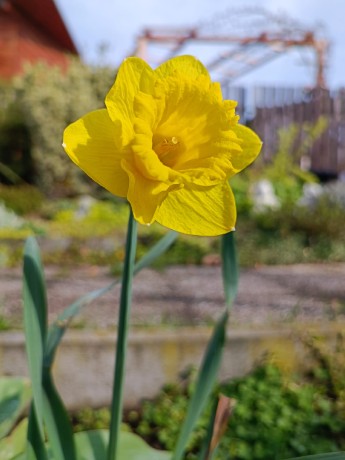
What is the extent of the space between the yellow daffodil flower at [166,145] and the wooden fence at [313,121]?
9242 millimetres

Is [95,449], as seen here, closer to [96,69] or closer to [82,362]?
[82,362]

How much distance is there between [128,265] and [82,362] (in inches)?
48.1

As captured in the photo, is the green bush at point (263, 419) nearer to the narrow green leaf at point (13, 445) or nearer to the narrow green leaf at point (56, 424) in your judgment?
the narrow green leaf at point (13, 445)

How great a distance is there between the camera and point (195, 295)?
2.99 meters

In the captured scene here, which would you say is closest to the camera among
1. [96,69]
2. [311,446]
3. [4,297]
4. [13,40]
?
[311,446]

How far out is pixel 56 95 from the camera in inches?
299

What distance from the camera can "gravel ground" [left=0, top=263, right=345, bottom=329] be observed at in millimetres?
2420

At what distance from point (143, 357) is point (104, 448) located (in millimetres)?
890

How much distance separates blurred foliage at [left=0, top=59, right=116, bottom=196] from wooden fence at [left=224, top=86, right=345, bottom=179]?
3.44m

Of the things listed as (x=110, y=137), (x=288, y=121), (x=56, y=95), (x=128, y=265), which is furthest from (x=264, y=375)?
(x=288, y=121)

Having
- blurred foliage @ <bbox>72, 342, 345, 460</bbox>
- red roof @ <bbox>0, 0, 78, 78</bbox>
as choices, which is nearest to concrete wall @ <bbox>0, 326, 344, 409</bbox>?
blurred foliage @ <bbox>72, 342, 345, 460</bbox>

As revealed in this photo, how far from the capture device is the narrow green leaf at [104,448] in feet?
3.06

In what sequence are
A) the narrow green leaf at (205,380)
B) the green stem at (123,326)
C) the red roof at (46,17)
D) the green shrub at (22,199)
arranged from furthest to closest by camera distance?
1. the red roof at (46,17)
2. the green shrub at (22,199)
3. the narrow green leaf at (205,380)
4. the green stem at (123,326)

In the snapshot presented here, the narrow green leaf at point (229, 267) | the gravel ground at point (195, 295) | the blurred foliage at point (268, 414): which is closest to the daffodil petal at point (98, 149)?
the narrow green leaf at point (229, 267)
